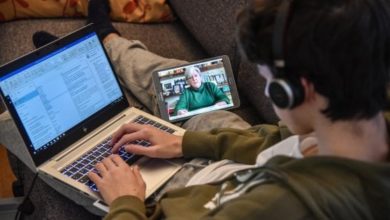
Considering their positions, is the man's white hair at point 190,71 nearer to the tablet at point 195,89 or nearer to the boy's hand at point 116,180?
the tablet at point 195,89

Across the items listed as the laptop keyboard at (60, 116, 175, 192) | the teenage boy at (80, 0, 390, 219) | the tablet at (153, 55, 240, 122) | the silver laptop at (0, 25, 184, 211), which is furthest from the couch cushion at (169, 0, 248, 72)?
the teenage boy at (80, 0, 390, 219)

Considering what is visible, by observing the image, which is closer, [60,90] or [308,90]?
[308,90]

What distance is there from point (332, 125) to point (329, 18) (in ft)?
0.58

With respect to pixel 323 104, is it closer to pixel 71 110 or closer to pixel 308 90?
pixel 308 90

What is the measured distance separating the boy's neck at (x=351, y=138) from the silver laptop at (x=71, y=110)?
0.48 m

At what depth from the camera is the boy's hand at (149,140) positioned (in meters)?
1.18

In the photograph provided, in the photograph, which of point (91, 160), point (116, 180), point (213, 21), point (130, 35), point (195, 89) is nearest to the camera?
point (116, 180)

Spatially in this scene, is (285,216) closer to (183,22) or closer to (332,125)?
(332,125)

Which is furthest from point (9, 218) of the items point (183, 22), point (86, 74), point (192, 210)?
point (183, 22)

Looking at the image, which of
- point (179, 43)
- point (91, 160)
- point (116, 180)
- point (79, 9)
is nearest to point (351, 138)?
point (116, 180)

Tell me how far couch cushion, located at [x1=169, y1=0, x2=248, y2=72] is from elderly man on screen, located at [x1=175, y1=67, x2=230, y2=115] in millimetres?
169

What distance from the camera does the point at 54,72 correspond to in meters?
1.20

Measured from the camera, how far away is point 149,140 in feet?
3.99

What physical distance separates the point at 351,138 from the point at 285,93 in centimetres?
14
